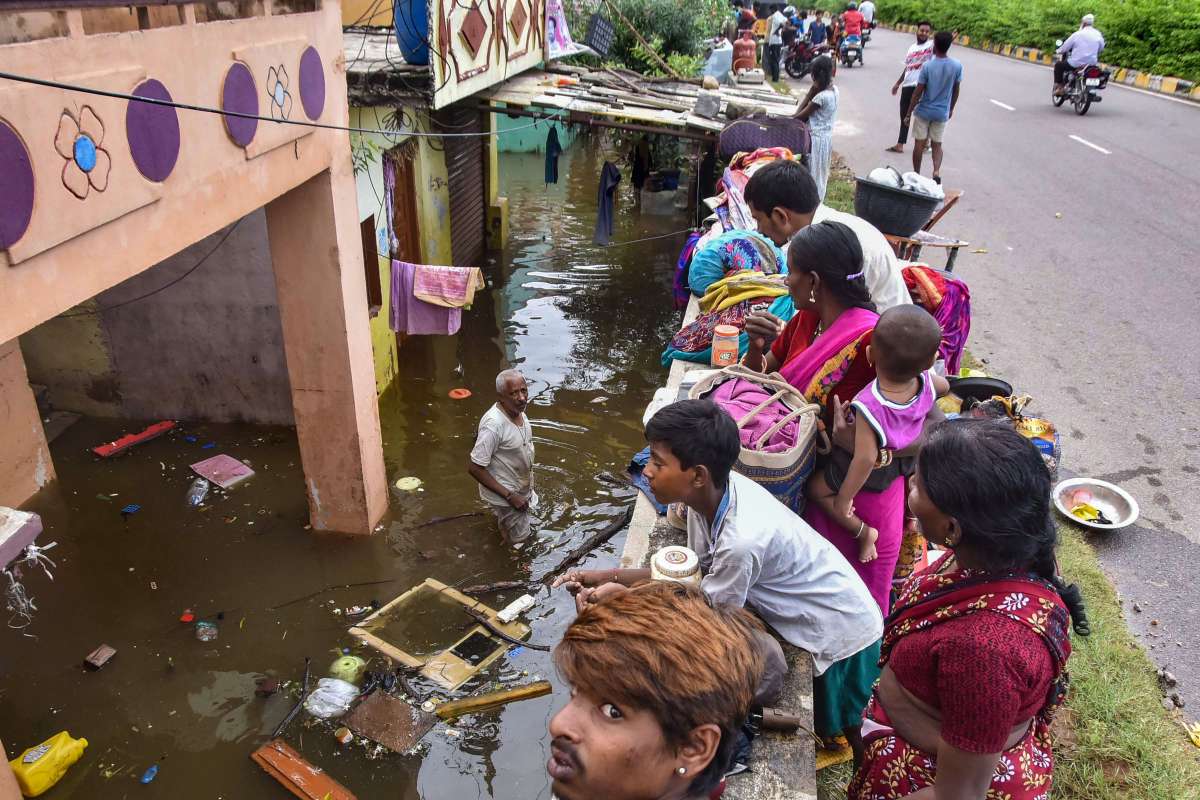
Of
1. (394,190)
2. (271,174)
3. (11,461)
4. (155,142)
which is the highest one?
(155,142)

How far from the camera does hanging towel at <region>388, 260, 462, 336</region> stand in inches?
338

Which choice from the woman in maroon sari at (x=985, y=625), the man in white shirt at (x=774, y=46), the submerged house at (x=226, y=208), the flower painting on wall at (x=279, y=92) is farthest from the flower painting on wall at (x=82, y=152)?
the man in white shirt at (x=774, y=46)

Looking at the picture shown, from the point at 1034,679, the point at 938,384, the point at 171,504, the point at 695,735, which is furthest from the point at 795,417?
the point at 171,504

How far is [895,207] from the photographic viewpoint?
Result: 6.20m

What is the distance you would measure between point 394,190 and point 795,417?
715 centimetres

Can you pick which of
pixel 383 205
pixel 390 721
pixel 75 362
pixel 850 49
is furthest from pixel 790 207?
pixel 850 49

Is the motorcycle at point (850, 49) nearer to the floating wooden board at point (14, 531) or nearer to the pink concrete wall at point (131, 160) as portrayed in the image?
the pink concrete wall at point (131, 160)

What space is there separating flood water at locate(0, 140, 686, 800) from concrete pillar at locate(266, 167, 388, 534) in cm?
46

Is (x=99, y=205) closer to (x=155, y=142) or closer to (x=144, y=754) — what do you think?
(x=155, y=142)

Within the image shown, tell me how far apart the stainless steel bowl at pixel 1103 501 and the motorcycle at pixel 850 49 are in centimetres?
2325

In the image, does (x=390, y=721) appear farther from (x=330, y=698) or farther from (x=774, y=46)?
(x=774, y=46)

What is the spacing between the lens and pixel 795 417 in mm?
3285

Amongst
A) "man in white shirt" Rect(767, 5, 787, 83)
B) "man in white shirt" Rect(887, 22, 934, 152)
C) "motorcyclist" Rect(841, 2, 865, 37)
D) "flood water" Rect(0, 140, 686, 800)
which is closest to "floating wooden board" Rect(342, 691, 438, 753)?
"flood water" Rect(0, 140, 686, 800)

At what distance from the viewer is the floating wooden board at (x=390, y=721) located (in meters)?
4.81
